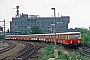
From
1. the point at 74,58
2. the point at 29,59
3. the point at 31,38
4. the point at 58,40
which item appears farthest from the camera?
the point at 31,38

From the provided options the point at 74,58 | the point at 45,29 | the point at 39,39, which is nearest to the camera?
the point at 74,58

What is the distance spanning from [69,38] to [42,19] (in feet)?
455

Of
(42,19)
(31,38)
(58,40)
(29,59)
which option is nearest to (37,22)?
(42,19)

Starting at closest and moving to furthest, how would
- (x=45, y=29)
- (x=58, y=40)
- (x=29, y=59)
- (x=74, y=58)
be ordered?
1. (x=74, y=58)
2. (x=29, y=59)
3. (x=58, y=40)
4. (x=45, y=29)

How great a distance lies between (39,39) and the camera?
80.9m

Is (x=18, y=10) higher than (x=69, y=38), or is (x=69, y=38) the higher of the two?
(x=18, y=10)

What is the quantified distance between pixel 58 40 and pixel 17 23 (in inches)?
5229

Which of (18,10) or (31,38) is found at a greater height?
(18,10)

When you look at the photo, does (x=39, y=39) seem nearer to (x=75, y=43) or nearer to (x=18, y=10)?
(x=75, y=43)

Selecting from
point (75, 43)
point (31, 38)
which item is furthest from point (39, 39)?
point (75, 43)

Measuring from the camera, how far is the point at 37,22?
17938cm

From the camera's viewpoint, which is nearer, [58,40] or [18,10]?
[58,40]

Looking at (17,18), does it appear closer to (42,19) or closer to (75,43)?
Answer: (42,19)

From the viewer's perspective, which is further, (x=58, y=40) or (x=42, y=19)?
(x=42, y=19)
